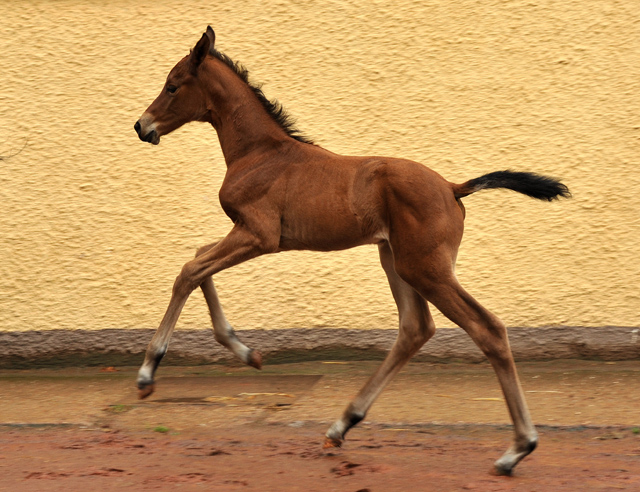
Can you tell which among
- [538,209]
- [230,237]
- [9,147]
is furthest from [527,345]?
[9,147]

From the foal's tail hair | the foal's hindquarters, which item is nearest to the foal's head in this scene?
the foal's hindquarters

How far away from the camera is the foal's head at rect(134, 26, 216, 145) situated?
4.86 meters

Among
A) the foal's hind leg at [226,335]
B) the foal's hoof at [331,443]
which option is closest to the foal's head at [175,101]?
the foal's hind leg at [226,335]

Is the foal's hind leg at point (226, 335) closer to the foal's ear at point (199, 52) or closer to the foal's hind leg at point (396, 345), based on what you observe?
the foal's hind leg at point (396, 345)

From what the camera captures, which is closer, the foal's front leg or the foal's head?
the foal's front leg

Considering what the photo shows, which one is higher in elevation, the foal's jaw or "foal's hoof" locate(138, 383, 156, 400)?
the foal's jaw

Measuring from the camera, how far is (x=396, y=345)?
15.0 feet

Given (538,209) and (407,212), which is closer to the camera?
(407,212)

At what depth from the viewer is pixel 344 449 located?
4.51 metres

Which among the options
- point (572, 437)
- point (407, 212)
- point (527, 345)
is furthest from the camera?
point (527, 345)

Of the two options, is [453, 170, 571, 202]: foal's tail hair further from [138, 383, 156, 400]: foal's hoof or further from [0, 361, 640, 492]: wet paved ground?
[138, 383, 156, 400]: foal's hoof

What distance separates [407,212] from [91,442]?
2122mm

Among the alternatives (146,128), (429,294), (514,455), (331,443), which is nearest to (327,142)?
(146,128)

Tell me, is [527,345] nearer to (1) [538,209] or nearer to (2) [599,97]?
(1) [538,209]
